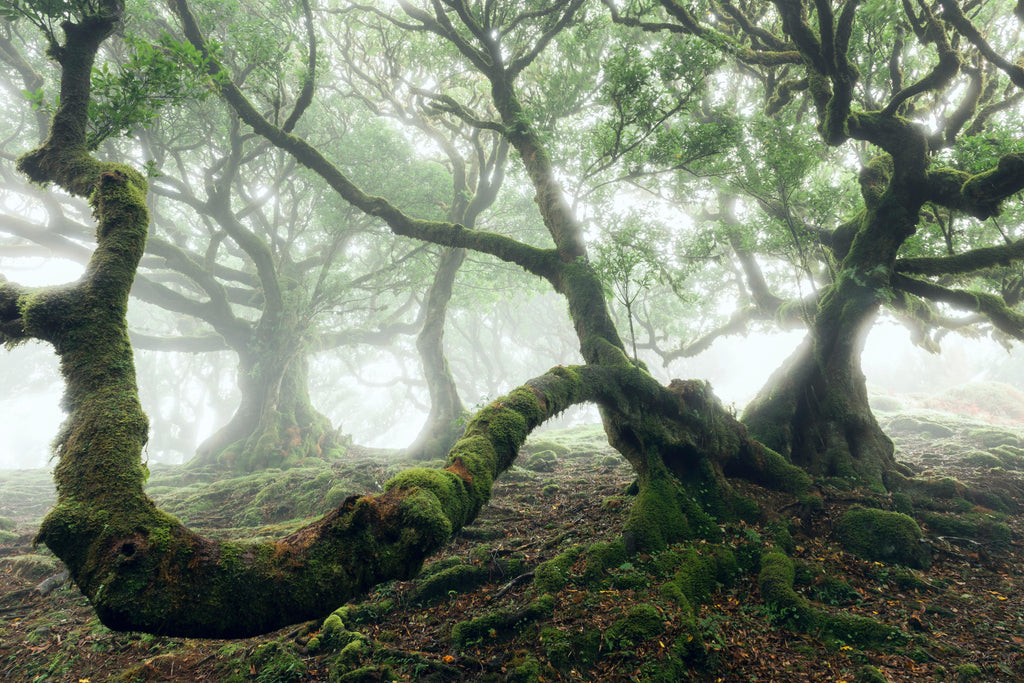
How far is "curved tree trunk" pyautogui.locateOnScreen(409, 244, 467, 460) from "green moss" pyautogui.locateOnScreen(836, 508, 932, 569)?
11319 mm

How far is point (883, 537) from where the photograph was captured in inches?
268

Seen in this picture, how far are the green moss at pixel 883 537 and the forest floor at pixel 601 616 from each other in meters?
0.18

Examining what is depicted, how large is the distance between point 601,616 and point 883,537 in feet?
15.5

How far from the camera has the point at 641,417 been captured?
803 cm

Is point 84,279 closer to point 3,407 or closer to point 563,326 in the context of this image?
point 563,326

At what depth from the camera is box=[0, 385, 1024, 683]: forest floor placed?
15.0 ft

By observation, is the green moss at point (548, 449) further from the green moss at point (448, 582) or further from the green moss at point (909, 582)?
the green moss at point (909, 582)

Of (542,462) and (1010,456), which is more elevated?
Result: (542,462)

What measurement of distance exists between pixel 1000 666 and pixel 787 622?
1.75 m

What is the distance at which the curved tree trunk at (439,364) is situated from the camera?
1630cm


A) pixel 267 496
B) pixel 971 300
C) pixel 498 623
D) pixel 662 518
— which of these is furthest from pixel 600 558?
pixel 971 300

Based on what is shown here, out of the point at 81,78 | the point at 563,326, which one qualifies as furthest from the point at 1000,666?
the point at 563,326

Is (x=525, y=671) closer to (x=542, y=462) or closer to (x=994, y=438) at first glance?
(x=542, y=462)

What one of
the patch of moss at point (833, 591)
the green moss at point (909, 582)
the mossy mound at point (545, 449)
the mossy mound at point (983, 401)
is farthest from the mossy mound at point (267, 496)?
the mossy mound at point (983, 401)
